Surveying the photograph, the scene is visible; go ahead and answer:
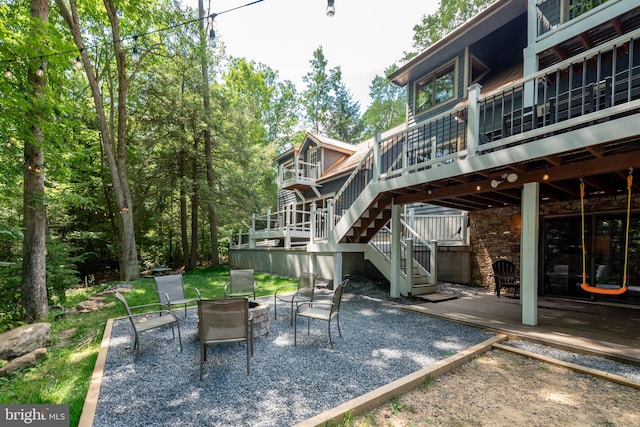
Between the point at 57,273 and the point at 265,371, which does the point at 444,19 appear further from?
the point at 57,273

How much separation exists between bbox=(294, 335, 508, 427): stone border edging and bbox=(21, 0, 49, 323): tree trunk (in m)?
6.50

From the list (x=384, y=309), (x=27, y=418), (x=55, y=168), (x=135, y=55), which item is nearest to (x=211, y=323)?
(x=27, y=418)

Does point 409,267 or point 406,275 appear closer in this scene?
point 409,267

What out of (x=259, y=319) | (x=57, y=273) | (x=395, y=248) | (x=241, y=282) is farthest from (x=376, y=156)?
(x=57, y=273)

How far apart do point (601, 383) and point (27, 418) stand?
234 inches

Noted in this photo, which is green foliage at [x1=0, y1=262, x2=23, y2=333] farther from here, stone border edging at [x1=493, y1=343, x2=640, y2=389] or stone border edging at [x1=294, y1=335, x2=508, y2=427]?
stone border edging at [x1=493, y1=343, x2=640, y2=389]

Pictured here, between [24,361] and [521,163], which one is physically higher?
[521,163]

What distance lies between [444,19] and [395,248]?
48.8ft

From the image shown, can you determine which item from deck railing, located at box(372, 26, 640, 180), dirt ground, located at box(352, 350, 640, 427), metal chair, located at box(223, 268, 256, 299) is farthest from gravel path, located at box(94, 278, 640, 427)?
deck railing, located at box(372, 26, 640, 180)

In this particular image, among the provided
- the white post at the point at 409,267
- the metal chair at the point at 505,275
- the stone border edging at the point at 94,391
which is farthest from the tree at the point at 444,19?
the stone border edging at the point at 94,391

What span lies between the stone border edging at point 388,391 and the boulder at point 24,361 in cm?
403

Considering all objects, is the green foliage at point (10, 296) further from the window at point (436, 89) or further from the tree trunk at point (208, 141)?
the window at point (436, 89)

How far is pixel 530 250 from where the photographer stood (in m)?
4.80

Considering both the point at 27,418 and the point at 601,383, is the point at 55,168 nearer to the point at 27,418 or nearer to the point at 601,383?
the point at 27,418
